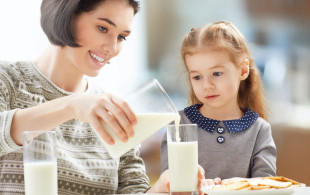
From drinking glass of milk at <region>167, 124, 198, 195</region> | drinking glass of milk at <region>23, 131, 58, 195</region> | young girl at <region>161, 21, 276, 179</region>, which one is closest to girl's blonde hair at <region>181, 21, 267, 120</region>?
young girl at <region>161, 21, 276, 179</region>

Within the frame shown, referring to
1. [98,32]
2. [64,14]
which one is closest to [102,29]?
[98,32]

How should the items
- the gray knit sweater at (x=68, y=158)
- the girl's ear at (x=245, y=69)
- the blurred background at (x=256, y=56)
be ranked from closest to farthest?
the gray knit sweater at (x=68, y=158) → the girl's ear at (x=245, y=69) → the blurred background at (x=256, y=56)

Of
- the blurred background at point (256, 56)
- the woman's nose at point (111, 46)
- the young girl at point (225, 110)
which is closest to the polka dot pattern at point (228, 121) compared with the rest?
the young girl at point (225, 110)

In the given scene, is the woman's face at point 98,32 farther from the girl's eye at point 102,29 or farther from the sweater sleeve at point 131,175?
the sweater sleeve at point 131,175

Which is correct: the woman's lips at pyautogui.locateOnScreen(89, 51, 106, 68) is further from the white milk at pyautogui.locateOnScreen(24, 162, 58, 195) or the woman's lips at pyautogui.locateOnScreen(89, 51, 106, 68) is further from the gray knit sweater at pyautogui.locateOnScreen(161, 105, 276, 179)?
the white milk at pyautogui.locateOnScreen(24, 162, 58, 195)

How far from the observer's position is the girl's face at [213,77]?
6.26ft

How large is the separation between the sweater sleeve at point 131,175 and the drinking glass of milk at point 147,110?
0.62 metres

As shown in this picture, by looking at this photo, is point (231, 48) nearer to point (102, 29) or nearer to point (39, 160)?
point (102, 29)

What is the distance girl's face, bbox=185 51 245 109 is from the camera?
6.26ft

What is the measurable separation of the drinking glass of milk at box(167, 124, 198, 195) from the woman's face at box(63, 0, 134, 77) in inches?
25.4

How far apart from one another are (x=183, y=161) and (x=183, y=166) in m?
0.01

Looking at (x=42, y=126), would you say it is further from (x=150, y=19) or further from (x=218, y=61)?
(x=150, y=19)

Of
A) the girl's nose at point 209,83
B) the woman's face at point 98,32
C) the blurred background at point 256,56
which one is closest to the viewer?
the woman's face at point 98,32

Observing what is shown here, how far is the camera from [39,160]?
1.08m
